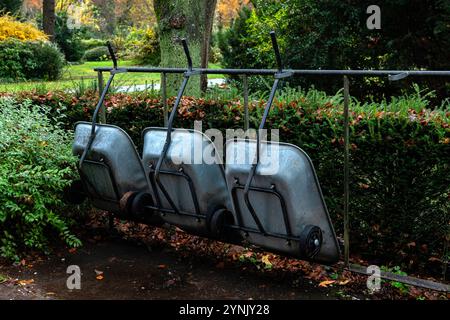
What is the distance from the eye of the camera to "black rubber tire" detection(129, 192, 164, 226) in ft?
16.4

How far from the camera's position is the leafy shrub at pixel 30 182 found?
511cm

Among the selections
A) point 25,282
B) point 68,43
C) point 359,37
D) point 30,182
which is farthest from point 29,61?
point 25,282

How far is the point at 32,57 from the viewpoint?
2150 centimetres

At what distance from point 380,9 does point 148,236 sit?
6856 millimetres

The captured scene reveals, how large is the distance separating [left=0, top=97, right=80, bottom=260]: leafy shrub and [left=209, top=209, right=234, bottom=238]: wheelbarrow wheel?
147 cm

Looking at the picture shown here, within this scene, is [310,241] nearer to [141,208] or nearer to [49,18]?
[141,208]

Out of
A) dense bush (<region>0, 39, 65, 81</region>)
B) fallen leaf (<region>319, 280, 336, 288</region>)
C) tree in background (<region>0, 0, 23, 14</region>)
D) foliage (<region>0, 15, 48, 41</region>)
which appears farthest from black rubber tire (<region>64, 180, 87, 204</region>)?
tree in background (<region>0, 0, 23, 14</region>)

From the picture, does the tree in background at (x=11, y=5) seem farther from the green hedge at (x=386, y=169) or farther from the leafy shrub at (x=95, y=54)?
the green hedge at (x=386, y=169)

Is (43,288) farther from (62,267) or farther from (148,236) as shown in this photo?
(148,236)

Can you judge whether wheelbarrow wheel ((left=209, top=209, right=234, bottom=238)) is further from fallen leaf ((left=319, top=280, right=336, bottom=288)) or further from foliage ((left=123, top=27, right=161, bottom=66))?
foliage ((left=123, top=27, right=161, bottom=66))

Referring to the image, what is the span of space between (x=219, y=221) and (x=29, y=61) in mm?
18350

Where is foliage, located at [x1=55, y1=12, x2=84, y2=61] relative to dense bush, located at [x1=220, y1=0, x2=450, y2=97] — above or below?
above

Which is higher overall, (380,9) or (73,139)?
(380,9)
